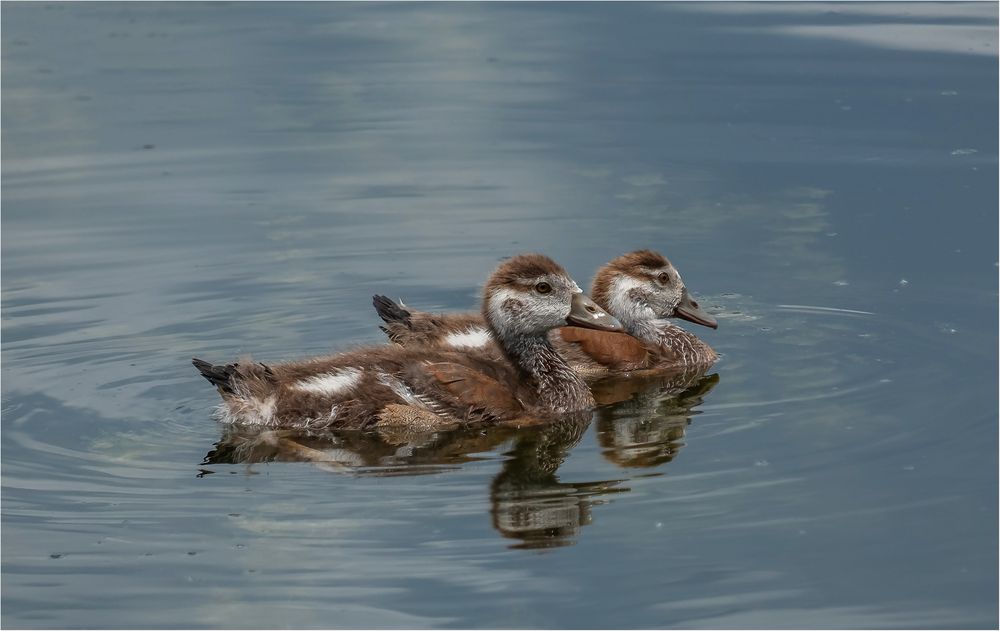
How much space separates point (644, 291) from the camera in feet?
39.2

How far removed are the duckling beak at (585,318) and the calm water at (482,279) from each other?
59cm

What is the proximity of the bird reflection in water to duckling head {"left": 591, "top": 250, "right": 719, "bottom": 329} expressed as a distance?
4.03 feet

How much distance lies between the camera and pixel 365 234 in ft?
45.5

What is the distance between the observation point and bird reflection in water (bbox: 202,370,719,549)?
8.42 m

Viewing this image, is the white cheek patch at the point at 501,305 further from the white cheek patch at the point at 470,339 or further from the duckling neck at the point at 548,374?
the white cheek patch at the point at 470,339

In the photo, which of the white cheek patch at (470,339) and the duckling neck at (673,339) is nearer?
the white cheek patch at (470,339)

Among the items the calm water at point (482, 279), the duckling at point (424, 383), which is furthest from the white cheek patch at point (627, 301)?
the duckling at point (424, 383)

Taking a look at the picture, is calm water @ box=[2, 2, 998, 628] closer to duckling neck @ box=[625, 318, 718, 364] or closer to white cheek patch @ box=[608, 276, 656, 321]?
duckling neck @ box=[625, 318, 718, 364]

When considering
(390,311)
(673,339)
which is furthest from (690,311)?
(390,311)

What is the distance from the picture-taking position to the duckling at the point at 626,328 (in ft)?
36.9

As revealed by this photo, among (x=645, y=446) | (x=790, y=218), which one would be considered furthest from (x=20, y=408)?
(x=790, y=218)

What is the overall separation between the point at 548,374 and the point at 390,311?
4.72 feet

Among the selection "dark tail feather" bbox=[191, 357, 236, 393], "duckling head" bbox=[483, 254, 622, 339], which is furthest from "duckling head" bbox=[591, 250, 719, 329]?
"dark tail feather" bbox=[191, 357, 236, 393]

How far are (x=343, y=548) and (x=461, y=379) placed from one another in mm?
2291
